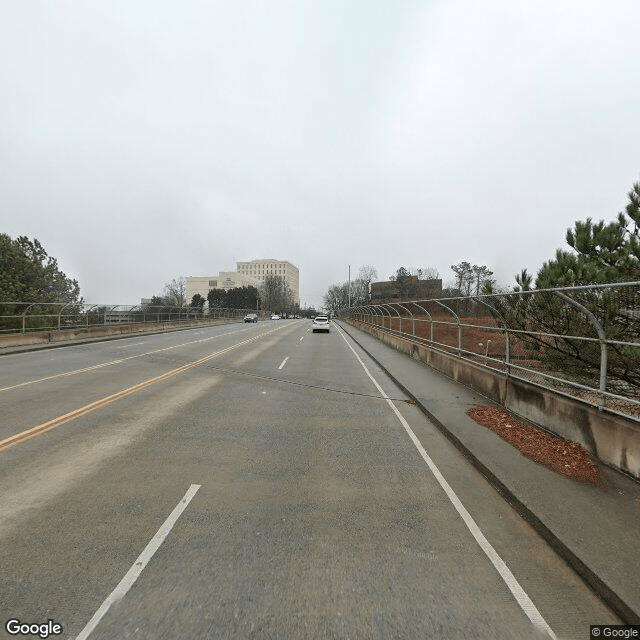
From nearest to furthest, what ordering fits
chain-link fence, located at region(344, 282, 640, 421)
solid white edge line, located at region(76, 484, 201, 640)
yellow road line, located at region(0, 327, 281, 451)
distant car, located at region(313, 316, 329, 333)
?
solid white edge line, located at region(76, 484, 201, 640)
yellow road line, located at region(0, 327, 281, 451)
chain-link fence, located at region(344, 282, 640, 421)
distant car, located at region(313, 316, 329, 333)

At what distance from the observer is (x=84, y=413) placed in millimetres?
7262

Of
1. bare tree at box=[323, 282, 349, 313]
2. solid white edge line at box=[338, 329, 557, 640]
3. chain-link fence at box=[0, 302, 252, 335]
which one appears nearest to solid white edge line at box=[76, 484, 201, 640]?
solid white edge line at box=[338, 329, 557, 640]

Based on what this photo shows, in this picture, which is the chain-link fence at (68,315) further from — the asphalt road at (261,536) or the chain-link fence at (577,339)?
the chain-link fence at (577,339)

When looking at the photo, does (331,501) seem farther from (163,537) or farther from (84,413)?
(84,413)

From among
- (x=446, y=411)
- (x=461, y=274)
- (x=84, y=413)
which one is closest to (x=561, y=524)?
(x=446, y=411)

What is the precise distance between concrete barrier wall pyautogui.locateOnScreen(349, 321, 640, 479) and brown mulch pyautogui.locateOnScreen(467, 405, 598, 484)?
0.54ft

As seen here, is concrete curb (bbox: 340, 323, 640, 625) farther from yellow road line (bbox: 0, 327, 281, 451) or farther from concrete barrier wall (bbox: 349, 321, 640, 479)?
yellow road line (bbox: 0, 327, 281, 451)

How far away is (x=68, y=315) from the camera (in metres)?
23.2

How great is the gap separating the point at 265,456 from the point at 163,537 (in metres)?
2.11

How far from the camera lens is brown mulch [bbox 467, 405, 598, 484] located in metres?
4.82

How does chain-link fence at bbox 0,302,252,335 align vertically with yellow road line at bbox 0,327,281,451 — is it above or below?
above

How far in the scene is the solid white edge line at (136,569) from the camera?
2.50 m

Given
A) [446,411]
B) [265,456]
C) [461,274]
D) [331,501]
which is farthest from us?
[461,274]

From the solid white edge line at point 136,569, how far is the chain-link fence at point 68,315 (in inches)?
721
